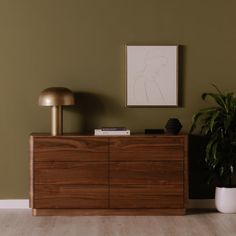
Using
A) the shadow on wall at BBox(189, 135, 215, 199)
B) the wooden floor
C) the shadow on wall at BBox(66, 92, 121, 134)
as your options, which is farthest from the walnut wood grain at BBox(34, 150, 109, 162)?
the shadow on wall at BBox(189, 135, 215, 199)

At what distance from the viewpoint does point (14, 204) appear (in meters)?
4.88

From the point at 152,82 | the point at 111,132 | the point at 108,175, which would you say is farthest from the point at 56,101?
the point at 152,82

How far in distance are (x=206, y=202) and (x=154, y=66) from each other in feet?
4.15

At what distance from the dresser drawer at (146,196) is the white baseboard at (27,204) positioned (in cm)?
34

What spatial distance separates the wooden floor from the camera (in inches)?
161

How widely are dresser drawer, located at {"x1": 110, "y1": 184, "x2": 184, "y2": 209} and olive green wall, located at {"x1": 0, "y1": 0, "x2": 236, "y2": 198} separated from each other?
0.56 meters

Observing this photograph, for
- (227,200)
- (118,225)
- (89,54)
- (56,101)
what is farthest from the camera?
(89,54)

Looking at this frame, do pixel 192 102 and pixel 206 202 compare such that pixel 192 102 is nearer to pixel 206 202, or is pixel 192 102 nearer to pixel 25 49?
pixel 206 202

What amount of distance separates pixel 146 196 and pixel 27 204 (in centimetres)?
105

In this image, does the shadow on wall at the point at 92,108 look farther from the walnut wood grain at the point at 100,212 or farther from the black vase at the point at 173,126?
the walnut wood grain at the point at 100,212

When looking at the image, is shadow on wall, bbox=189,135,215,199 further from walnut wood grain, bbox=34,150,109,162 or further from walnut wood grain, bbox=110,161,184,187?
walnut wood grain, bbox=34,150,109,162

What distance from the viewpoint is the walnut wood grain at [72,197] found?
4.59 m

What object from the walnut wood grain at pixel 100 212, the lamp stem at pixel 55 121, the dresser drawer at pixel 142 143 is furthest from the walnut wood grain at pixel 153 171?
the lamp stem at pixel 55 121

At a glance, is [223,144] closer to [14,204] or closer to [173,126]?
[173,126]
